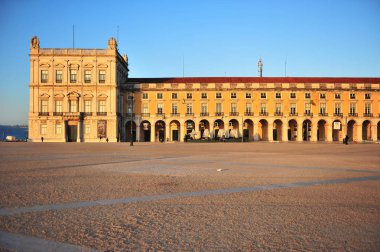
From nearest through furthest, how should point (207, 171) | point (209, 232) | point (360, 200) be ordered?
point (209, 232), point (360, 200), point (207, 171)

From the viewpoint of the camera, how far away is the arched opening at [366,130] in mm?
62469

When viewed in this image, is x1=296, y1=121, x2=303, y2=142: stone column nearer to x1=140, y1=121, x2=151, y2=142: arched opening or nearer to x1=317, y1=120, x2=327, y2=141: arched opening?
x1=317, y1=120, x2=327, y2=141: arched opening

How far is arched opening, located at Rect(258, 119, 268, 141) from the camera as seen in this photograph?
6244 cm

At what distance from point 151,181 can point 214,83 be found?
52112 mm

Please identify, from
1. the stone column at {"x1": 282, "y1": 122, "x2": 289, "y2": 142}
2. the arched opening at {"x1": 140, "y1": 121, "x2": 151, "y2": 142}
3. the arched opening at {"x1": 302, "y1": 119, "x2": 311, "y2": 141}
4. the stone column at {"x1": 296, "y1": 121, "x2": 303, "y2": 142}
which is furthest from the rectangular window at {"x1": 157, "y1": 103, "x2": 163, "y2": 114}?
the arched opening at {"x1": 302, "y1": 119, "x2": 311, "y2": 141}

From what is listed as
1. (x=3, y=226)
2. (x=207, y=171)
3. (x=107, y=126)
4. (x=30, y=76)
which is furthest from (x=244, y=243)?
(x=30, y=76)

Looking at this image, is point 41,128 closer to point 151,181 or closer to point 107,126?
point 107,126

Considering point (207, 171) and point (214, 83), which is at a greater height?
point (214, 83)

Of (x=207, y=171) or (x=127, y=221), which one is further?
(x=207, y=171)

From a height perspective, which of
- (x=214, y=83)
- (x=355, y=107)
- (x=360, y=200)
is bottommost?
(x=360, y=200)

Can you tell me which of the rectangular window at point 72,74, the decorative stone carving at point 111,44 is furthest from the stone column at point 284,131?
the rectangular window at point 72,74

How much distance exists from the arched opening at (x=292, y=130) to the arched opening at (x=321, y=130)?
4.47 meters

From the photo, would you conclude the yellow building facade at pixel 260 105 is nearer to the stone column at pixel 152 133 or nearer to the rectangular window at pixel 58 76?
the stone column at pixel 152 133

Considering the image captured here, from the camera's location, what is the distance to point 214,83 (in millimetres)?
61188
